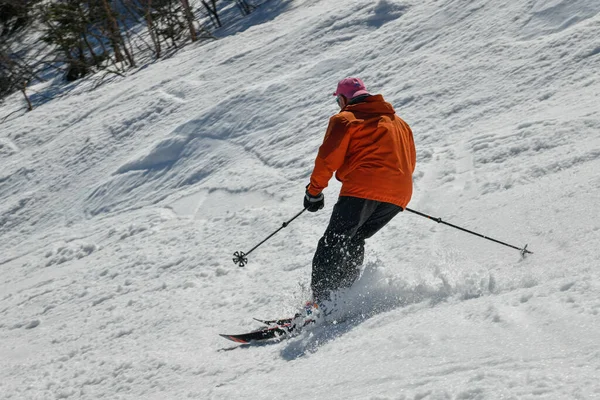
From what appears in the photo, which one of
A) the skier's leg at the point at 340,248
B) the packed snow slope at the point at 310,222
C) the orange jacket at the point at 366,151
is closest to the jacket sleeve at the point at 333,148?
the orange jacket at the point at 366,151

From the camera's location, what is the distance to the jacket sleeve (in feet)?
13.1

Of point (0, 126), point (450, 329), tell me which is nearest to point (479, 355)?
point (450, 329)

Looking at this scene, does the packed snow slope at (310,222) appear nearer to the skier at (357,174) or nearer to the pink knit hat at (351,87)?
the skier at (357,174)

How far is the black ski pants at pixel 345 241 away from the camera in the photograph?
418 cm

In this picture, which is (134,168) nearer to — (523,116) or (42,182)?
(42,182)

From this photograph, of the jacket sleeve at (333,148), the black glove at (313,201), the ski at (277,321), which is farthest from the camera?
the ski at (277,321)

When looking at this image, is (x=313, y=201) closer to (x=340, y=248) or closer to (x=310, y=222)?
(x=340, y=248)

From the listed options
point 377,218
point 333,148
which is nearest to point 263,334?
point 377,218

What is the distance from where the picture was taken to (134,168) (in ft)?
33.6

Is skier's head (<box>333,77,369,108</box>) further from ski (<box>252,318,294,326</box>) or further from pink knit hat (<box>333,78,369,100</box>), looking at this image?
ski (<box>252,318,294,326</box>)

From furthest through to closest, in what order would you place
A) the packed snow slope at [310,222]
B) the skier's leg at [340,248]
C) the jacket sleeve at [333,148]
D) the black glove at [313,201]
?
the black glove at [313,201], the skier's leg at [340,248], the jacket sleeve at [333,148], the packed snow slope at [310,222]

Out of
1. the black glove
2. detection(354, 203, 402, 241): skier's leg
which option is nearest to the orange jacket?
detection(354, 203, 402, 241): skier's leg

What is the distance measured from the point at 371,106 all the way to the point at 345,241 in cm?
95

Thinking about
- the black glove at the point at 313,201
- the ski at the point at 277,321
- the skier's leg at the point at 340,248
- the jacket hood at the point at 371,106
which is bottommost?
the ski at the point at 277,321
